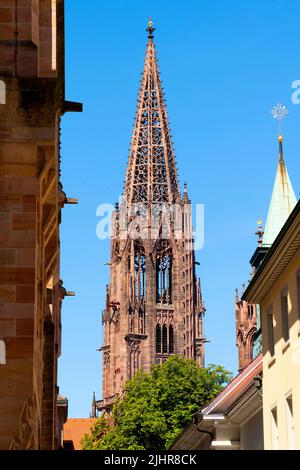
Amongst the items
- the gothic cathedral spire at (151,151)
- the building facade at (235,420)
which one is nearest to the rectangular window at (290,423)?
the building facade at (235,420)

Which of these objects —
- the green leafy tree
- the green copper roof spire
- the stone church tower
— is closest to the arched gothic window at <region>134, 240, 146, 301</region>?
the stone church tower

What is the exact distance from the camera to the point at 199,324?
18062 centimetres

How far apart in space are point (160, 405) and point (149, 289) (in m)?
74.0

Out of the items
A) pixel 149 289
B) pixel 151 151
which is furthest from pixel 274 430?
pixel 151 151

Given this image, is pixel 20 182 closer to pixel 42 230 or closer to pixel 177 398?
pixel 42 230

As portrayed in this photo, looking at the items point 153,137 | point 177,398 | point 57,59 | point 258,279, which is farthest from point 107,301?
point 57,59

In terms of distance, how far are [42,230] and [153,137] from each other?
16662 cm

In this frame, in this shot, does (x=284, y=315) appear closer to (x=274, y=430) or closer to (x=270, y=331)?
(x=270, y=331)

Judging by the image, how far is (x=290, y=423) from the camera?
3123 centimetres

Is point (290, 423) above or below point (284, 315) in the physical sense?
below

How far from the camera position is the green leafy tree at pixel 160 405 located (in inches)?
3866

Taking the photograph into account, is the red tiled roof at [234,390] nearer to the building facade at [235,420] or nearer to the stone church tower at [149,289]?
the building facade at [235,420]

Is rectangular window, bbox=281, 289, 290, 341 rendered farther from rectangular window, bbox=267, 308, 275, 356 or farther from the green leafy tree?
the green leafy tree

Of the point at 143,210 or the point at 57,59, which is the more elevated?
the point at 143,210
